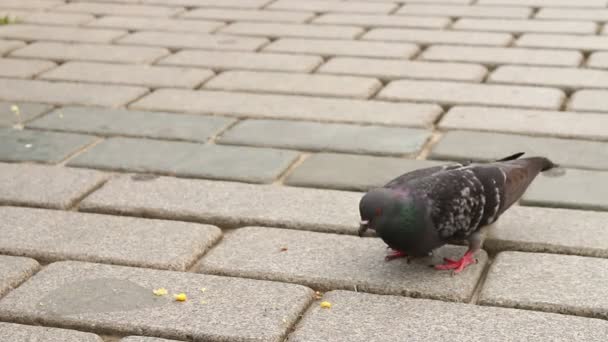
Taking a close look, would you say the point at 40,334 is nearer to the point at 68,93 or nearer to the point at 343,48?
the point at 68,93

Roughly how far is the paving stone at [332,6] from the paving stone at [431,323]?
3.96 metres

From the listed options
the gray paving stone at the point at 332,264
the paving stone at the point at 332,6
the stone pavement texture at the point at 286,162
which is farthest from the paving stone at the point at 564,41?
the gray paving stone at the point at 332,264

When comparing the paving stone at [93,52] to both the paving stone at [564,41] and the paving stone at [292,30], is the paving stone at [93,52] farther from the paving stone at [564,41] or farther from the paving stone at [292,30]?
the paving stone at [564,41]

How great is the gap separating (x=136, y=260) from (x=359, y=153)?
4.12 ft

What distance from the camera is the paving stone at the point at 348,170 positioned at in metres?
3.76

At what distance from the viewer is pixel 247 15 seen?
21.6 feet

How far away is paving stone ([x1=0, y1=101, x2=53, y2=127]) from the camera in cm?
462

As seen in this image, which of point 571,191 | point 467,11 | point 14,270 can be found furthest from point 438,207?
point 467,11

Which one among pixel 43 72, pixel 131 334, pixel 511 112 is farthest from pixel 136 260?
pixel 43 72

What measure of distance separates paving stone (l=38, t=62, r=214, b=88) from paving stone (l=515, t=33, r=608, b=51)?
183 cm

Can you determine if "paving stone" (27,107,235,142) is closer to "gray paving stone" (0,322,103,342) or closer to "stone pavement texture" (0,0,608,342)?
"stone pavement texture" (0,0,608,342)

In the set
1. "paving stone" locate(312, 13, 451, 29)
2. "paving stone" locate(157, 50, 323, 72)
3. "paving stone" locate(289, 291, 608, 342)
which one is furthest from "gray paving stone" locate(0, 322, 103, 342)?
"paving stone" locate(312, 13, 451, 29)

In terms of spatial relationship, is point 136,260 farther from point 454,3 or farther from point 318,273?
point 454,3

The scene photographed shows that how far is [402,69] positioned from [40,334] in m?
2.94
